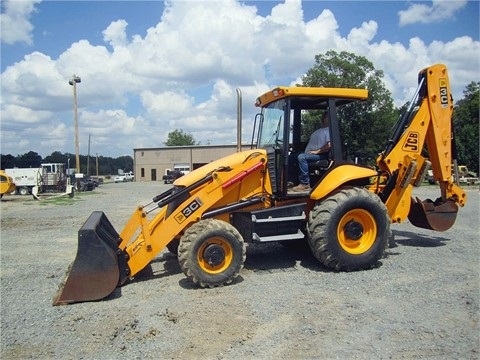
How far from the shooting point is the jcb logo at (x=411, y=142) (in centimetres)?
816

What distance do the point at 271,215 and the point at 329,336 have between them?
269 cm

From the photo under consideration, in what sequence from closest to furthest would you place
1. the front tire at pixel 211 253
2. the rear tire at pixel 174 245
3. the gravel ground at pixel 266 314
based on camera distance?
the gravel ground at pixel 266 314 → the front tire at pixel 211 253 → the rear tire at pixel 174 245

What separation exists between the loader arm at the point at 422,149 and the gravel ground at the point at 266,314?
0.93 metres

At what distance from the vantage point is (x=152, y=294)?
240 inches

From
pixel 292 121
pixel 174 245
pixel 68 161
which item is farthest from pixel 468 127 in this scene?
pixel 174 245

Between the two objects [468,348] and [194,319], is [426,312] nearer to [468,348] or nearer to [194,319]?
[468,348]

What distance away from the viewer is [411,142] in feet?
26.8

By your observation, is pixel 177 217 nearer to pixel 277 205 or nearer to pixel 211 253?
pixel 211 253

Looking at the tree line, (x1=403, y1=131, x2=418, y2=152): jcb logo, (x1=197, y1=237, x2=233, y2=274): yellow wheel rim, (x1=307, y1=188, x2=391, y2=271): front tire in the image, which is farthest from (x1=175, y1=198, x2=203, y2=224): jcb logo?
the tree line

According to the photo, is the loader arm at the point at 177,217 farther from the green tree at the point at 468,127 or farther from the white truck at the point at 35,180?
the green tree at the point at 468,127

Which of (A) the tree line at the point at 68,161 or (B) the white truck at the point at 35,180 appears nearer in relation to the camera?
(B) the white truck at the point at 35,180

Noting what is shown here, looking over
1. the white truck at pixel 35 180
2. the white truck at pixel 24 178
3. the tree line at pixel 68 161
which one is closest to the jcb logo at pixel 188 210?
the white truck at pixel 35 180

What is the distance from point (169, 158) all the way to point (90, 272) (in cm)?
6690

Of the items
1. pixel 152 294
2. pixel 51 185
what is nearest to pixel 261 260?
pixel 152 294
